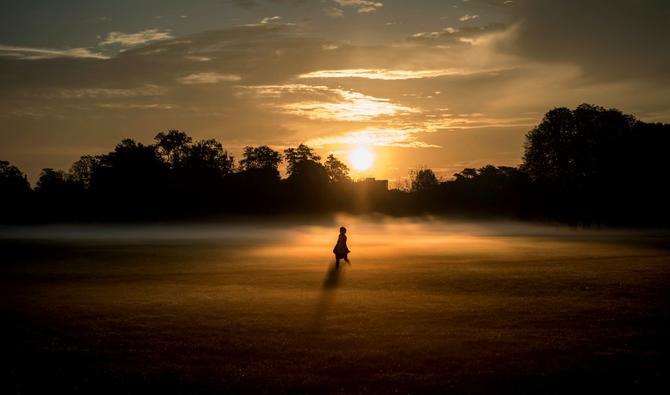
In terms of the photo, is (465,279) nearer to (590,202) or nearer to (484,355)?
(484,355)

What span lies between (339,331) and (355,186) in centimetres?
12562

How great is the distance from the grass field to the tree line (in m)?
68.8

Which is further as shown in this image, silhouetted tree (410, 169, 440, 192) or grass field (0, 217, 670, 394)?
silhouetted tree (410, 169, 440, 192)

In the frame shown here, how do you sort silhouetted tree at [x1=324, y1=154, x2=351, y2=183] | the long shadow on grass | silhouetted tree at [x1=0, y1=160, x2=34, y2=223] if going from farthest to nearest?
1. silhouetted tree at [x1=324, y1=154, x2=351, y2=183]
2. silhouetted tree at [x1=0, y1=160, x2=34, y2=223]
3. the long shadow on grass

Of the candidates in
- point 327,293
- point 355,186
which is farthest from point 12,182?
point 327,293

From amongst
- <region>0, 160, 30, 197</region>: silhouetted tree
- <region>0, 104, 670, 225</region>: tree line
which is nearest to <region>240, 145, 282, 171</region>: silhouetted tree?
<region>0, 104, 670, 225</region>: tree line

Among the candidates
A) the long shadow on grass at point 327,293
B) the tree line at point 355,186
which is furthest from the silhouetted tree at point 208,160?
the long shadow on grass at point 327,293

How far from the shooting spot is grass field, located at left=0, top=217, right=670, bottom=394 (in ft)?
38.2

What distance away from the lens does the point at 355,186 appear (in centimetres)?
14125

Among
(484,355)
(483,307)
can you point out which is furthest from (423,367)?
(483,307)

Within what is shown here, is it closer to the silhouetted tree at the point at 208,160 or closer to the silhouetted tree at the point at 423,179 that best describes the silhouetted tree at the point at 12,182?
the silhouetted tree at the point at 208,160

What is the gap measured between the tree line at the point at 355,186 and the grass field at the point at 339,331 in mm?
68782

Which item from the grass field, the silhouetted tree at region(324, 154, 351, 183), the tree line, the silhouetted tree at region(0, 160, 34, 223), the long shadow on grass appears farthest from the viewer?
the silhouetted tree at region(324, 154, 351, 183)

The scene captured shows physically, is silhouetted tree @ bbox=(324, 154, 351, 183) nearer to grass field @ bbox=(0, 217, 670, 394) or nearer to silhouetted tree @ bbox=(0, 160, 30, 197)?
silhouetted tree @ bbox=(0, 160, 30, 197)
